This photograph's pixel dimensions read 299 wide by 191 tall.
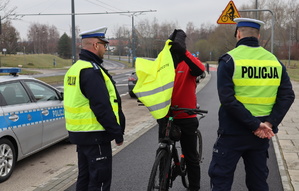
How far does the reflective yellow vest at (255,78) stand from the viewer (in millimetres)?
2850

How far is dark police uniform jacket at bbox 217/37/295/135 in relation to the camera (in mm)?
2803

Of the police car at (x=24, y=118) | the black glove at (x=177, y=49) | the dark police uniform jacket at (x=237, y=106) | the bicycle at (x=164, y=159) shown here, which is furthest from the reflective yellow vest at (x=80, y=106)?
the police car at (x=24, y=118)

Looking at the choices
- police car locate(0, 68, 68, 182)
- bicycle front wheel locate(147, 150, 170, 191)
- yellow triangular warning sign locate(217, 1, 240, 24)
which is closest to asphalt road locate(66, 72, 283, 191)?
bicycle front wheel locate(147, 150, 170, 191)

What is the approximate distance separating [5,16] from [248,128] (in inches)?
1052

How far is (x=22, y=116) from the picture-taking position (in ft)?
16.6

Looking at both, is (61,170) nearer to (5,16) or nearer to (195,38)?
(5,16)

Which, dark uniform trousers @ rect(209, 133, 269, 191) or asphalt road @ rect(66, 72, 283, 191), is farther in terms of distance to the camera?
asphalt road @ rect(66, 72, 283, 191)

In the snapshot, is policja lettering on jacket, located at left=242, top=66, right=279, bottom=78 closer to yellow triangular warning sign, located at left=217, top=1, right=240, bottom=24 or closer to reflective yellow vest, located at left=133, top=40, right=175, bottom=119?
reflective yellow vest, located at left=133, top=40, right=175, bottom=119

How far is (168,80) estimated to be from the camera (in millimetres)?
3199

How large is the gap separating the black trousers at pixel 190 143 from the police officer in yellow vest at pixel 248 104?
2.45 feet

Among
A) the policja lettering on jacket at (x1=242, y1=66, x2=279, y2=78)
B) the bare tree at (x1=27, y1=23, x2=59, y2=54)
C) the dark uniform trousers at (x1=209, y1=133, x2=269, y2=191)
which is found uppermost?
the bare tree at (x1=27, y1=23, x2=59, y2=54)

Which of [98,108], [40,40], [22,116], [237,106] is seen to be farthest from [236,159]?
[40,40]

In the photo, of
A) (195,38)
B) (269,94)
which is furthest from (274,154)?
(195,38)

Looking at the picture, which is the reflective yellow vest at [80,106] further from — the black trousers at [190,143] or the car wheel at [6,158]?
the car wheel at [6,158]
